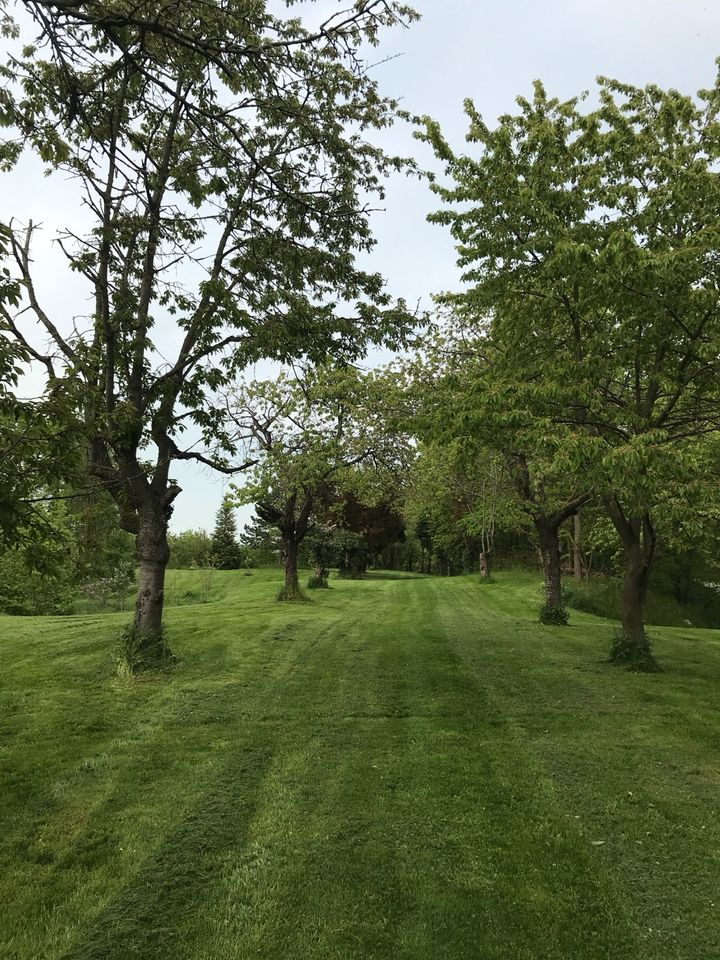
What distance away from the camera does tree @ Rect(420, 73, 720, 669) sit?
8.22 meters

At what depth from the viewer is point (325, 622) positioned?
16.7 metres

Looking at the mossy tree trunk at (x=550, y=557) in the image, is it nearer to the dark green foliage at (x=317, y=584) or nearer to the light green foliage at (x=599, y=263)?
the light green foliage at (x=599, y=263)

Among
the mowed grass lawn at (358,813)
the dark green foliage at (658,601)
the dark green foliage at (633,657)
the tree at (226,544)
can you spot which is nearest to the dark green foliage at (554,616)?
the dark green foliage at (633,657)

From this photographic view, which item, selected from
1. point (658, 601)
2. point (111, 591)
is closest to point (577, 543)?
point (658, 601)

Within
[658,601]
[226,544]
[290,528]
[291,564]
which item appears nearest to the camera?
[290,528]

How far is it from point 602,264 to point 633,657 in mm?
7123

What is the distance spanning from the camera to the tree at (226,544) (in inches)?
1809

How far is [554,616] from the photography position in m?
17.6

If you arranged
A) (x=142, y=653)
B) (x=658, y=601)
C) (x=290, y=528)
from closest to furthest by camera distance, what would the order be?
(x=142, y=653) < (x=290, y=528) < (x=658, y=601)

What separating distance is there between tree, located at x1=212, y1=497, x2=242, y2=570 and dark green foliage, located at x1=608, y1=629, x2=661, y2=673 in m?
36.1

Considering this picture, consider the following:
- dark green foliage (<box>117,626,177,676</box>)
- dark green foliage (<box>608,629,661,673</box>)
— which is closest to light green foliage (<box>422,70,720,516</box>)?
dark green foliage (<box>608,629,661,673</box>)

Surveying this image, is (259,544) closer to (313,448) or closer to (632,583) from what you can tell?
(313,448)

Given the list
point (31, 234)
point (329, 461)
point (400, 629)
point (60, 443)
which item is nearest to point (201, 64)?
point (31, 234)

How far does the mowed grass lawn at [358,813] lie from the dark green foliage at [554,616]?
7023 mm
